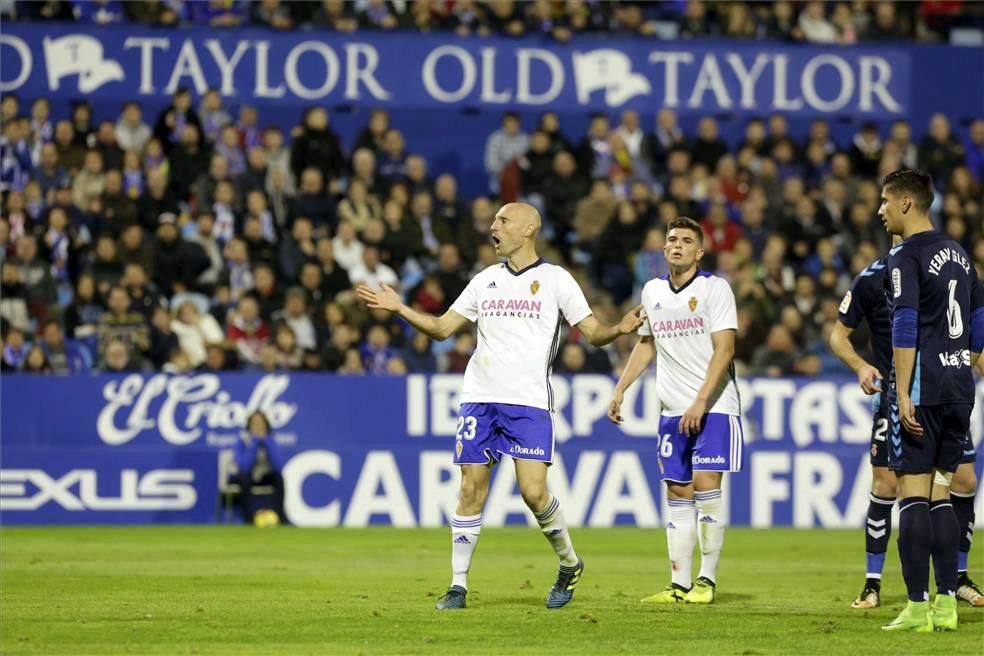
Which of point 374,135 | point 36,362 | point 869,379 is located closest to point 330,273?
point 374,135

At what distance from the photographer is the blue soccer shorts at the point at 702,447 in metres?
11.4

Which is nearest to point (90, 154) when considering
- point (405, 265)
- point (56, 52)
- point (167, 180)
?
point (167, 180)

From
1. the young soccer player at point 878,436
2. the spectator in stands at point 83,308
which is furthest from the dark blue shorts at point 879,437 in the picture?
the spectator in stands at point 83,308

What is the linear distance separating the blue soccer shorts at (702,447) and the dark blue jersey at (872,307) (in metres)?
1.08

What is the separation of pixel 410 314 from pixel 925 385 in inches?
123

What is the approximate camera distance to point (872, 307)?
36.2ft

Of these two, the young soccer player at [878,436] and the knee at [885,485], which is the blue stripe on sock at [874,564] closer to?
the young soccer player at [878,436]

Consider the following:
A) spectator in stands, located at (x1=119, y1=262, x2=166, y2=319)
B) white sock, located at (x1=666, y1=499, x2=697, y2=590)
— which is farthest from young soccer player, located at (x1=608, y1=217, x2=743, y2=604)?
spectator in stands, located at (x1=119, y1=262, x2=166, y2=319)

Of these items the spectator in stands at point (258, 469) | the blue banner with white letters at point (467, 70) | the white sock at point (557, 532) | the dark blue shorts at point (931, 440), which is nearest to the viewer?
the dark blue shorts at point (931, 440)

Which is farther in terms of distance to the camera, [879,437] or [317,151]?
[317,151]

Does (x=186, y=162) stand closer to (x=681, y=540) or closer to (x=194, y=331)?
(x=194, y=331)

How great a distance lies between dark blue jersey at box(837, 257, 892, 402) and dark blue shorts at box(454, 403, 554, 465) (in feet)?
6.78

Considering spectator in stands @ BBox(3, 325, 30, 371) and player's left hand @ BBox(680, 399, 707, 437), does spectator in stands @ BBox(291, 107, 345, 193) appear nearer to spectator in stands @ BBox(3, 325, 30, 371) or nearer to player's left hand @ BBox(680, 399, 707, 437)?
spectator in stands @ BBox(3, 325, 30, 371)

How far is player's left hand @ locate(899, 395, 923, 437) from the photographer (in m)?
9.34
